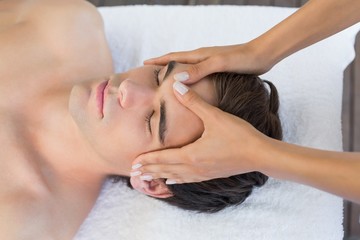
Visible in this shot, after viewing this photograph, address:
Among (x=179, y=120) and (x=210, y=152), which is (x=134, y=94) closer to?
(x=179, y=120)

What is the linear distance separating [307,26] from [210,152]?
39 cm

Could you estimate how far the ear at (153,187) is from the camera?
1.22 m

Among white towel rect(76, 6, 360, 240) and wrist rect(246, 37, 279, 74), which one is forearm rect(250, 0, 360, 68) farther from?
white towel rect(76, 6, 360, 240)

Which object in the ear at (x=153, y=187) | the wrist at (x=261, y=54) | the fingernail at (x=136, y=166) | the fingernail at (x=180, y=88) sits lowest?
the ear at (x=153, y=187)

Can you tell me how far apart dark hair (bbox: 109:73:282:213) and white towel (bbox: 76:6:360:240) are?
5 cm

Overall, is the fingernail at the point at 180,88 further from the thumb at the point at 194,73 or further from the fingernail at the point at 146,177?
the fingernail at the point at 146,177

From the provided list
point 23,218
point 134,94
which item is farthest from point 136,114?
point 23,218

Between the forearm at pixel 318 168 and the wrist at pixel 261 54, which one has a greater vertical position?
the wrist at pixel 261 54

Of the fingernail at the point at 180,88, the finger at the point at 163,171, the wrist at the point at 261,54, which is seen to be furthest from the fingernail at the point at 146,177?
the wrist at the point at 261,54

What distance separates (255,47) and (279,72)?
0.31 m

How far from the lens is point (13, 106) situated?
1329 millimetres

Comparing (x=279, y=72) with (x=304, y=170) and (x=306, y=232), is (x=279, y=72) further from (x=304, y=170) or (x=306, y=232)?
(x=304, y=170)

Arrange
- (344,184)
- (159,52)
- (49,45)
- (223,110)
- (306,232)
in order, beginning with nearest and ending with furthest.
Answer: (344,184) < (223,110) < (306,232) < (49,45) < (159,52)

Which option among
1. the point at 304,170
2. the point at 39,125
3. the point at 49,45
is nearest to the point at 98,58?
the point at 49,45
